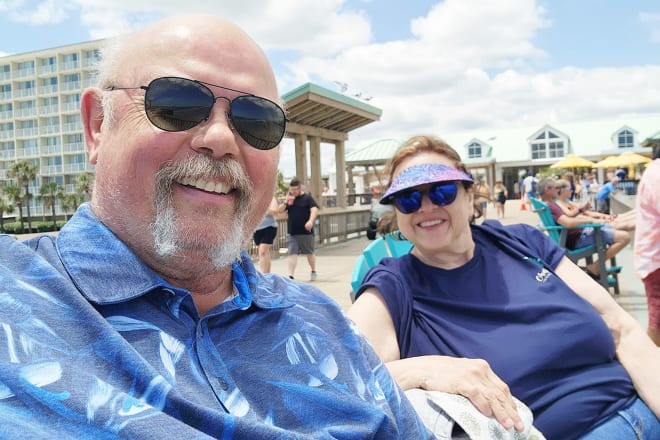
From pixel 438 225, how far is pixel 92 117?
1548 millimetres

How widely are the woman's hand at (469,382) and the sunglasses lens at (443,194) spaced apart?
2.76 ft

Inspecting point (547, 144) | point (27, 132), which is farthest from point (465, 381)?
point (27, 132)

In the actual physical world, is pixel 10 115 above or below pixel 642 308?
above

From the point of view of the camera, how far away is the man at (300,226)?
8844 mm

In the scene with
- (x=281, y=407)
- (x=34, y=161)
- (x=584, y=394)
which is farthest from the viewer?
(x=34, y=161)

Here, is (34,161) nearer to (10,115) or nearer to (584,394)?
(10,115)


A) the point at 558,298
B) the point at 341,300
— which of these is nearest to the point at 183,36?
the point at 558,298

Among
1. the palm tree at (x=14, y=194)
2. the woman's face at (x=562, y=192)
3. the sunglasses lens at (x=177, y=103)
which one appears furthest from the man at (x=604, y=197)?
the palm tree at (x=14, y=194)

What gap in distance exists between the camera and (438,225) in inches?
96.4

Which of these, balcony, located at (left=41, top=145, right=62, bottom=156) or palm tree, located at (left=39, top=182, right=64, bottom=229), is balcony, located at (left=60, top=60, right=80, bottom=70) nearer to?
balcony, located at (left=41, top=145, right=62, bottom=156)

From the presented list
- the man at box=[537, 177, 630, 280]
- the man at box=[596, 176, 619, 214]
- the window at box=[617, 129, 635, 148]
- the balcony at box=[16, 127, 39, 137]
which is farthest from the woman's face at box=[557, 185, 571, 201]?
the balcony at box=[16, 127, 39, 137]

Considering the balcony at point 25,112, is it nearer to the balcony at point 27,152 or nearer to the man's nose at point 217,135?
the balcony at point 27,152

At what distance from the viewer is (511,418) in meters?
1.60

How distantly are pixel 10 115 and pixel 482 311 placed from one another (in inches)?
3977
